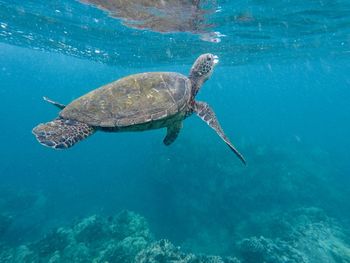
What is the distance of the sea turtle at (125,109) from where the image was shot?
239 inches

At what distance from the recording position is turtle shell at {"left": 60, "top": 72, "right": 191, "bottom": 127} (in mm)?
6391

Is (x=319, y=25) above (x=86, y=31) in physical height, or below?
above

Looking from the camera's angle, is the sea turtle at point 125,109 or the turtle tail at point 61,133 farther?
the sea turtle at point 125,109

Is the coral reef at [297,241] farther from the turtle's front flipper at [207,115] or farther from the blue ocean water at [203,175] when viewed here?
the turtle's front flipper at [207,115]

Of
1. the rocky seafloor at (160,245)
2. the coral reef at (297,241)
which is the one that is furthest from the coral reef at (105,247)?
the coral reef at (297,241)

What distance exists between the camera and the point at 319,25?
60.0ft

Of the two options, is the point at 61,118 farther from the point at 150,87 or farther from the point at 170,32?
the point at 170,32

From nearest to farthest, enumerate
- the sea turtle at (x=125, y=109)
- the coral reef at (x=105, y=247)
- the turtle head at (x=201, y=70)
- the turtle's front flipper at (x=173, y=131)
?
the sea turtle at (x=125, y=109), the turtle head at (x=201, y=70), the turtle's front flipper at (x=173, y=131), the coral reef at (x=105, y=247)

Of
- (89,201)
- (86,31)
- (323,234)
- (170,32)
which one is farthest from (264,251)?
(89,201)

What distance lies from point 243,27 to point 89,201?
67.5 ft

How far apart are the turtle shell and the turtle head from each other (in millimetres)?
963

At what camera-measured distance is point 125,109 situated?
255 inches

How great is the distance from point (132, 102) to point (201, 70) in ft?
8.57

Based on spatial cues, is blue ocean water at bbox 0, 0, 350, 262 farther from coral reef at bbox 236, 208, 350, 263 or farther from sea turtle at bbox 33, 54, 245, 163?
sea turtle at bbox 33, 54, 245, 163
